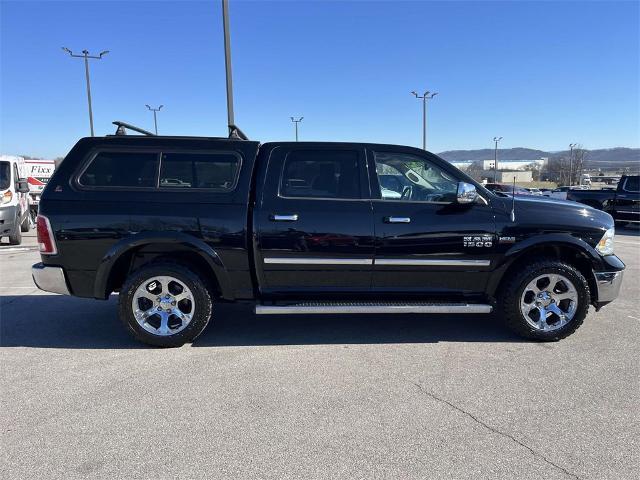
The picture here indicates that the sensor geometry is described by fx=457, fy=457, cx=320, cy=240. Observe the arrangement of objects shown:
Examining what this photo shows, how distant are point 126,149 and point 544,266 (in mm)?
4114

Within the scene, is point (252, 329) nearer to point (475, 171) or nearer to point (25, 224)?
point (25, 224)

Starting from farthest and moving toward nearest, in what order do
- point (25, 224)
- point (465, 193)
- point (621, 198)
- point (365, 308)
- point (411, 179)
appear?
point (621, 198) → point (25, 224) → point (411, 179) → point (365, 308) → point (465, 193)

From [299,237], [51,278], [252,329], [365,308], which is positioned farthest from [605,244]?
[51,278]

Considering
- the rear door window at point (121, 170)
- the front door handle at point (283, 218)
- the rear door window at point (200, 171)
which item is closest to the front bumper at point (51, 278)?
the rear door window at point (121, 170)

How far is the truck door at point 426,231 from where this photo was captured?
14.1 feet

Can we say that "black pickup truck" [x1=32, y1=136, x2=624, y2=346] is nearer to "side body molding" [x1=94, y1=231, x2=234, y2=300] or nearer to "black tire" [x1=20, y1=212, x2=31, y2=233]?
"side body molding" [x1=94, y1=231, x2=234, y2=300]

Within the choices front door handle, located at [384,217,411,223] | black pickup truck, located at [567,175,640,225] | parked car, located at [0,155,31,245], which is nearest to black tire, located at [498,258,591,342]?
front door handle, located at [384,217,411,223]

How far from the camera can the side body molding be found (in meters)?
4.16

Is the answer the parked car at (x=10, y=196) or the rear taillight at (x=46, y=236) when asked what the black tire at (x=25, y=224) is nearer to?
the parked car at (x=10, y=196)

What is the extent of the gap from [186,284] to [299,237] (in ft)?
3.75

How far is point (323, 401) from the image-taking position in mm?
3283

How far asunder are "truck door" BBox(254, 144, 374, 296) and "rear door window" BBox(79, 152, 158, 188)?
1.08 metres

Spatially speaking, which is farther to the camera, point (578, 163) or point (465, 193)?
point (578, 163)

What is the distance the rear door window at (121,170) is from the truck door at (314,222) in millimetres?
1082
